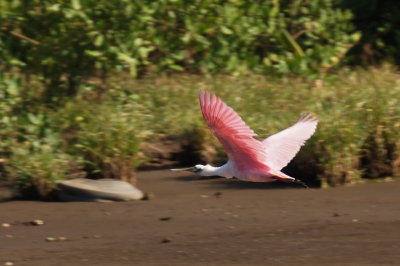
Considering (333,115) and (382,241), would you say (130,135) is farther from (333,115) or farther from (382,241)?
(382,241)

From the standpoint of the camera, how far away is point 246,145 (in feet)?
19.3

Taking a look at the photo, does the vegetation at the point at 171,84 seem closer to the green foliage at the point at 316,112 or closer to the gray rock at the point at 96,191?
the green foliage at the point at 316,112

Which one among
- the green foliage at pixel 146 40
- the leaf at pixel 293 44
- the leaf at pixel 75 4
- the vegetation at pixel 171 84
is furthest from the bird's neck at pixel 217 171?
the leaf at pixel 293 44

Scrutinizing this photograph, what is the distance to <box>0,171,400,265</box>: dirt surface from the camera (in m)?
5.93

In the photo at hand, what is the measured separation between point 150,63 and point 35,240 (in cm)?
302

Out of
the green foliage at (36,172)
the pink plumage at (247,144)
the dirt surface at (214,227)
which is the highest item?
the pink plumage at (247,144)

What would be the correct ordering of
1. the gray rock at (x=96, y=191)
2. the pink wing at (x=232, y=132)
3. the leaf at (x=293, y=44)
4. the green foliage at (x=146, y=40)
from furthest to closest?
the leaf at (x=293, y=44) < the green foliage at (x=146, y=40) < the gray rock at (x=96, y=191) < the pink wing at (x=232, y=132)

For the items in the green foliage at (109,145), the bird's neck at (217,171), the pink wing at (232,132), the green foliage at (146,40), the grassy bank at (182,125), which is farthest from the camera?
the green foliage at (146,40)

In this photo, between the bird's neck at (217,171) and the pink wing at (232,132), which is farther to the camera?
the bird's neck at (217,171)

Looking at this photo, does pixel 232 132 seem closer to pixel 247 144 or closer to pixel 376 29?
pixel 247 144

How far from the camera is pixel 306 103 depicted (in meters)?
8.52

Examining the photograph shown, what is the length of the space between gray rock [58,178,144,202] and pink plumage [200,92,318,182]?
1.13 m

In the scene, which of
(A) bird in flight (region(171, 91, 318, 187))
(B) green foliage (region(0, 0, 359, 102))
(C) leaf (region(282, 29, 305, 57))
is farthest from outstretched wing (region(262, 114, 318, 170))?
(C) leaf (region(282, 29, 305, 57))

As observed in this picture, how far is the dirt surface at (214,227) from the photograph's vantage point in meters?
5.93
